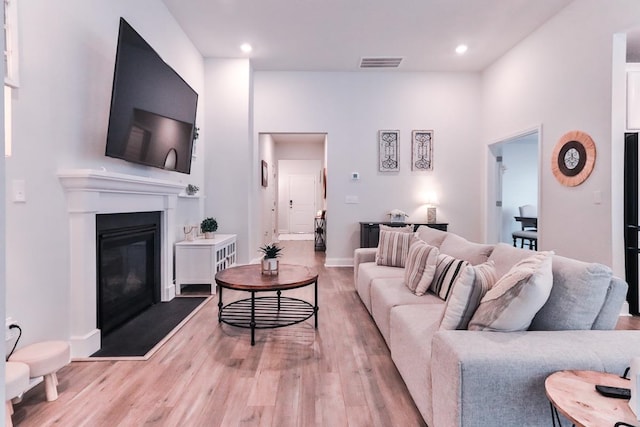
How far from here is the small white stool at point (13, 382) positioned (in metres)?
1.55

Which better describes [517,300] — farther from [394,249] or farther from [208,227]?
[208,227]

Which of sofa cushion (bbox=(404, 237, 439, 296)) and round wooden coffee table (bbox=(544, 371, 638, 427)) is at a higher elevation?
sofa cushion (bbox=(404, 237, 439, 296))

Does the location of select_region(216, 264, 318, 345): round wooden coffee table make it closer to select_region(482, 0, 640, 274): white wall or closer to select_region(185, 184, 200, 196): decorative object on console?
select_region(185, 184, 200, 196): decorative object on console

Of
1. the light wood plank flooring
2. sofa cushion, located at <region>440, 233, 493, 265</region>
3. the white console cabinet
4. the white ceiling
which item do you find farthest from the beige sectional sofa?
the white ceiling

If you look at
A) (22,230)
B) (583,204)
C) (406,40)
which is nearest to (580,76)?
(583,204)

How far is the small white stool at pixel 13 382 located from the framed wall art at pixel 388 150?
194 inches

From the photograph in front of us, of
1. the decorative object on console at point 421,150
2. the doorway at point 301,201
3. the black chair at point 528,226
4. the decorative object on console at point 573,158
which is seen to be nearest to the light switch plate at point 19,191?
the decorative object on console at point 573,158

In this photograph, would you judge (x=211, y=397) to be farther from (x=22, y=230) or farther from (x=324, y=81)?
(x=324, y=81)

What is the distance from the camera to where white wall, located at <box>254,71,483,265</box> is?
5660 mm

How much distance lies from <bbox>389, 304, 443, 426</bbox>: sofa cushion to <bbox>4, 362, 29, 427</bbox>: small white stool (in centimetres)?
184

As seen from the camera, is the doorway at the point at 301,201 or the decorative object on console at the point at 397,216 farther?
the doorway at the point at 301,201

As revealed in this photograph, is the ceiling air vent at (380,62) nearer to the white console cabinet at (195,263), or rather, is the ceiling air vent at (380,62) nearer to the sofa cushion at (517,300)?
the white console cabinet at (195,263)

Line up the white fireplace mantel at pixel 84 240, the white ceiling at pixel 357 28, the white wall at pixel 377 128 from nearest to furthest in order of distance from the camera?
the white fireplace mantel at pixel 84 240 → the white ceiling at pixel 357 28 → the white wall at pixel 377 128

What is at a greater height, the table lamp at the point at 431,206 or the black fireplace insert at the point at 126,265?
the table lamp at the point at 431,206
